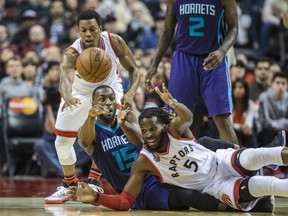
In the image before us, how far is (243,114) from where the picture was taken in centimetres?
1109

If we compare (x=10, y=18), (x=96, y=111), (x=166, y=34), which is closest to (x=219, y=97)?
(x=166, y=34)

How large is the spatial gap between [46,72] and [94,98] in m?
5.65

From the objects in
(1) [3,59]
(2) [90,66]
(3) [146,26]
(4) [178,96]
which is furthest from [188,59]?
(3) [146,26]

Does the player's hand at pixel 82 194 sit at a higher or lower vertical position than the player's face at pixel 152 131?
lower

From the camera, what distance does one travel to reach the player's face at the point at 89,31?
23.5 ft

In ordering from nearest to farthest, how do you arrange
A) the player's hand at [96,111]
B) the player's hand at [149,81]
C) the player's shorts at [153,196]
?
1. the player's hand at [96,111]
2. the player's shorts at [153,196]
3. the player's hand at [149,81]

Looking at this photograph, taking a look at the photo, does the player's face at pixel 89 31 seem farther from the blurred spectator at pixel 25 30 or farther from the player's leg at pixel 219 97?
the blurred spectator at pixel 25 30

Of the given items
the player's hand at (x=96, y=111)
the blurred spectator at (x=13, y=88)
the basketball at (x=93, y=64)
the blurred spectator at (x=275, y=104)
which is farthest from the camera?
the blurred spectator at (x=13, y=88)

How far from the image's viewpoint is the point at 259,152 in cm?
595

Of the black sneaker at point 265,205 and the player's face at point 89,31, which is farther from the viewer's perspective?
the player's face at point 89,31

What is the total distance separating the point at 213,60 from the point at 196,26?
0.49m

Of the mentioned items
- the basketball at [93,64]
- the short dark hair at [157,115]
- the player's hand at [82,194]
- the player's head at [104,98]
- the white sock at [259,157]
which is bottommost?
the player's hand at [82,194]

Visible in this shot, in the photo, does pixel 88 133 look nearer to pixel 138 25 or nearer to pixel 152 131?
pixel 152 131

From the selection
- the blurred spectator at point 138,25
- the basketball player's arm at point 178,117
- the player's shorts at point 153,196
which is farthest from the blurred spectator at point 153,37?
the basketball player's arm at point 178,117
